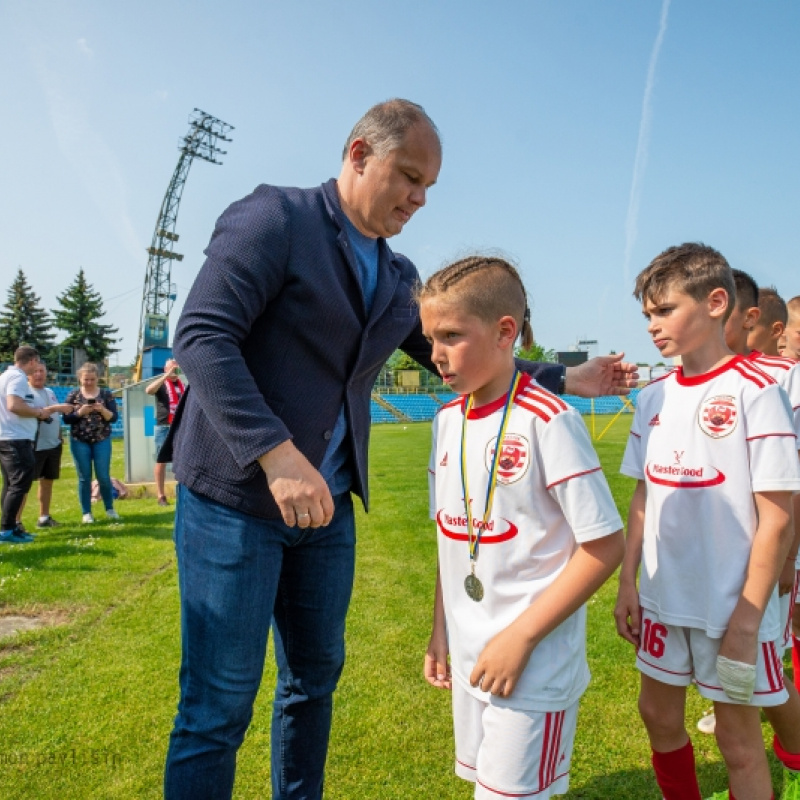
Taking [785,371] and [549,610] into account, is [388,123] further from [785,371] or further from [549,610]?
[785,371]

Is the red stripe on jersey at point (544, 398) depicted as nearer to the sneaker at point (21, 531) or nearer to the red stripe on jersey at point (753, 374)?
the red stripe on jersey at point (753, 374)

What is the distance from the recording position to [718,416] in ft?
7.41

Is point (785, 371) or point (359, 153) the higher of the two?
point (359, 153)

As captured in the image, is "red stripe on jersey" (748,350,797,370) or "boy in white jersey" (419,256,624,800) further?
"red stripe on jersey" (748,350,797,370)

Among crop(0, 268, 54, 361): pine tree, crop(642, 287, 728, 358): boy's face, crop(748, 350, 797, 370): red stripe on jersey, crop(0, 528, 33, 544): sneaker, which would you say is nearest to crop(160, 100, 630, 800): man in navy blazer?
crop(642, 287, 728, 358): boy's face

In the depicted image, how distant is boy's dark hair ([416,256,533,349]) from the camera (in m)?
1.94

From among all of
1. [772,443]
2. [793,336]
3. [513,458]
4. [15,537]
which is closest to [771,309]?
[793,336]

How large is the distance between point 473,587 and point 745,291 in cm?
204

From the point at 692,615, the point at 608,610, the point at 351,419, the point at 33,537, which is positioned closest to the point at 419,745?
the point at 692,615

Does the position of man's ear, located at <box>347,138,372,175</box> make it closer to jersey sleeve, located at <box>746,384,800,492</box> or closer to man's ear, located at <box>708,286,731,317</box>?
man's ear, located at <box>708,286,731,317</box>

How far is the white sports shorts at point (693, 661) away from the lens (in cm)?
212

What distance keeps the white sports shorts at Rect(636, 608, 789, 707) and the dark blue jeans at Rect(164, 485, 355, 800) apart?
111cm

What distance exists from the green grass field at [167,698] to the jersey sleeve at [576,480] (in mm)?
1723

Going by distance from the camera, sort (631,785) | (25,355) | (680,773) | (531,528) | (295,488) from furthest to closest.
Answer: (25,355) → (631,785) → (680,773) → (531,528) → (295,488)
